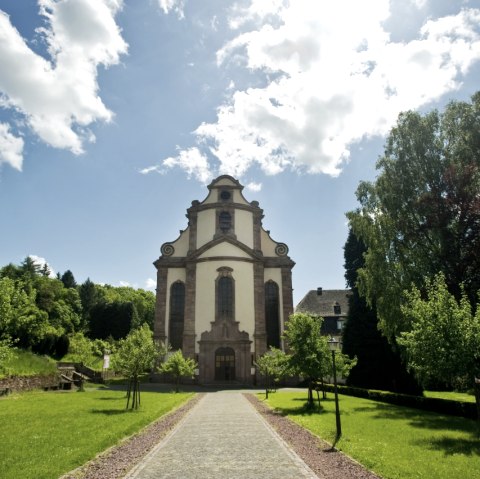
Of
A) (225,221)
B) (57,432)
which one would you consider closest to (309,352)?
(57,432)

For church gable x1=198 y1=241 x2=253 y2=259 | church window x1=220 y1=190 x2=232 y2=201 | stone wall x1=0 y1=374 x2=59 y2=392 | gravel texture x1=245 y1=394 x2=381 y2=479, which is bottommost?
gravel texture x1=245 y1=394 x2=381 y2=479

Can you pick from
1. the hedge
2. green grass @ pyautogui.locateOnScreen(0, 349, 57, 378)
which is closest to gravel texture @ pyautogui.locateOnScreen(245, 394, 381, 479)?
the hedge

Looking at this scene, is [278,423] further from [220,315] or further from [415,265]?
[220,315]

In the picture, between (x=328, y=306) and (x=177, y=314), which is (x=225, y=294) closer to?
(x=177, y=314)

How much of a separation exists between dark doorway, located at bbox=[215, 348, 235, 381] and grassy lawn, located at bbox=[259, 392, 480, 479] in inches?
987

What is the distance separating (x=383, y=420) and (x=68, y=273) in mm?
113659

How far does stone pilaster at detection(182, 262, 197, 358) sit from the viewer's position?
47.3m

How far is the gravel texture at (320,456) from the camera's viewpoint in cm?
967

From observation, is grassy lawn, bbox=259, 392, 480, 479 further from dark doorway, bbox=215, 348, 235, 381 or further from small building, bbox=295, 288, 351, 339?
small building, bbox=295, 288, 351, 339

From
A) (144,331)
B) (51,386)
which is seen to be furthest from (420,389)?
(51,386)

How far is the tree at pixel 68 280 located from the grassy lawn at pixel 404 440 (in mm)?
105753

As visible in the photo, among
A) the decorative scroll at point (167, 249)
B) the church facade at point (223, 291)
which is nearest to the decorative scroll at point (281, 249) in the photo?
the church facade at point (223, 291)

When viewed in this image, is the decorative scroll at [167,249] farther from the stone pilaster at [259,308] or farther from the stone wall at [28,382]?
the stone wall at [28,382]

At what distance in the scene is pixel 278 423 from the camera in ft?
58.2
